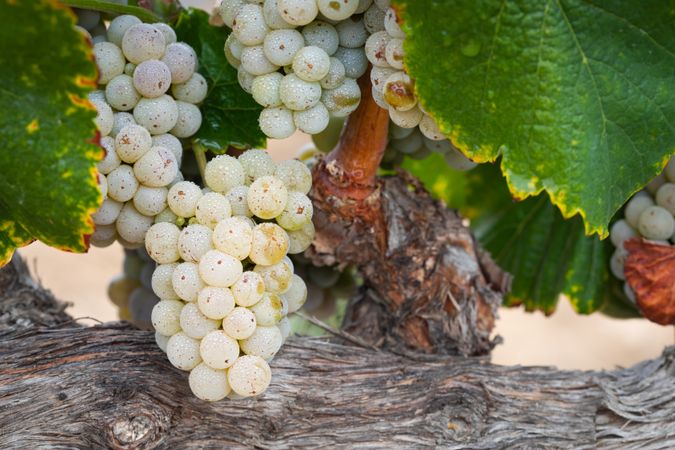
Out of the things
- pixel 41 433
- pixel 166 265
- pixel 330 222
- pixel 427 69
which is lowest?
pixel 41 433

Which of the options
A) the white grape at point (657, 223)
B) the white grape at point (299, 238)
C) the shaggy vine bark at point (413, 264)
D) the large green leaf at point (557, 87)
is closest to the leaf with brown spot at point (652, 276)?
the white grape at point (657, 223)

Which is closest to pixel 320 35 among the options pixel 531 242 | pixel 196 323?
pixel 196 323

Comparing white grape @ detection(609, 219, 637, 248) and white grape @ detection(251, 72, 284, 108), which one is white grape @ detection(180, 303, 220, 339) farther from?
white grape @ detection(609, 219, 637, 248)

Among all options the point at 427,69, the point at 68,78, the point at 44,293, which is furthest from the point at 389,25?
the point at 44,293

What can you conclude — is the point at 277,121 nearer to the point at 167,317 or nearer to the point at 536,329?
the point at 167,317

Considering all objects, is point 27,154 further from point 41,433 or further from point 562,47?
point 562,47
